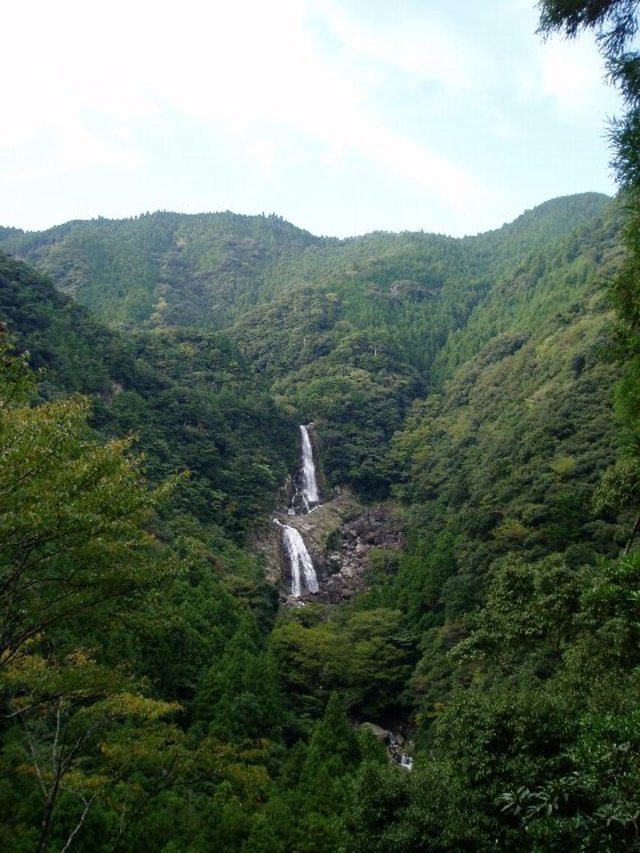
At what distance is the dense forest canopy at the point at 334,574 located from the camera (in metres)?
Result: 8.13

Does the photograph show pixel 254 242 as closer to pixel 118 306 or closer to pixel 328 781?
pixel 118 306

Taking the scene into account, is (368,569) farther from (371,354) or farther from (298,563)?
(371,354)

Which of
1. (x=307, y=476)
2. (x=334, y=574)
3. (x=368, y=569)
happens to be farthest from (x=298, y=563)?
(x=307, y=476)

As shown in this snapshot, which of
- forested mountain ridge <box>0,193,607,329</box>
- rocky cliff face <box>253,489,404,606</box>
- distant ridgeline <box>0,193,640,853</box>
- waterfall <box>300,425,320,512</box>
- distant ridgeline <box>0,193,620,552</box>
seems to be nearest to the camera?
distant ridgeline <box>0,193,640,853</box>

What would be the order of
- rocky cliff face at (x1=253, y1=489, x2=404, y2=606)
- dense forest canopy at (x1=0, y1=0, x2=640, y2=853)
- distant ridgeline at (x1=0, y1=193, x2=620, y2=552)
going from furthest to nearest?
rocky cliff face at (x1=253, y1=489, x2=404, y2=606)
distant ridgeline at (x1=0, y1=193, x2=620, y2=552)
dense forest canopy at (x1=0, y1=0, x2=640, y2=853)

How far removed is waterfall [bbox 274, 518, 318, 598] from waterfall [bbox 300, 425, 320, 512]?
6.98 meters

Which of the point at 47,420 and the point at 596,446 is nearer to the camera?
the point at 47,420

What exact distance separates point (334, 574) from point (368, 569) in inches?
100

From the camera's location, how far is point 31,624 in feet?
28.4

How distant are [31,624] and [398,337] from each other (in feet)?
275

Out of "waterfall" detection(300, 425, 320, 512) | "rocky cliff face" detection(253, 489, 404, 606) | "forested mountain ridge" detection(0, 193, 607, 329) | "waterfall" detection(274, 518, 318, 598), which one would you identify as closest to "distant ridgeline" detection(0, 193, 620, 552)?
"forested mountain ridge" detection(0, 193, 607, 329)

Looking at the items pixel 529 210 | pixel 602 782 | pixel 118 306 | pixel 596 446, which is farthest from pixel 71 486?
pixel 529 210

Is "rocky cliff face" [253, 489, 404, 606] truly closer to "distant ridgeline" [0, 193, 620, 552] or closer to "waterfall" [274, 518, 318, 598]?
"waterfall" [274, 518, 318, 598]

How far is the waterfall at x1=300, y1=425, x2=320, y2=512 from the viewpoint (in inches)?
2192
